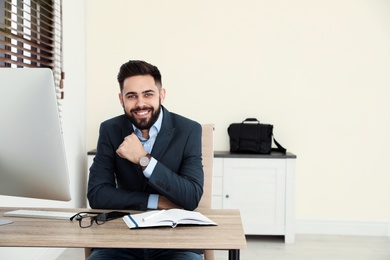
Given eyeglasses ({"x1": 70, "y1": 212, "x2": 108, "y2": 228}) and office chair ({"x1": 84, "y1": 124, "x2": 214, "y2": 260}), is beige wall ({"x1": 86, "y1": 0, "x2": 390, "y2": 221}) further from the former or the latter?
eyeglasses ({"x1": 70, "y1": 212, "x2": 108, "y2": 228})

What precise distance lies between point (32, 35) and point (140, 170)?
1864 mm

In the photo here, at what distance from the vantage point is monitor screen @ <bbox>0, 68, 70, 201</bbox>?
149cm

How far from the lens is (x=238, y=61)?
465 cm

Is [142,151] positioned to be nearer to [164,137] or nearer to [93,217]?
[164,137]

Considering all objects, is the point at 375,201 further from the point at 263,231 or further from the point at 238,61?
the point at 238,61

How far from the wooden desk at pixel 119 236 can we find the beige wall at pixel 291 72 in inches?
116

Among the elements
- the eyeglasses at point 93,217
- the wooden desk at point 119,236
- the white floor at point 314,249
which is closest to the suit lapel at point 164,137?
the eyeglasses at point 93,217

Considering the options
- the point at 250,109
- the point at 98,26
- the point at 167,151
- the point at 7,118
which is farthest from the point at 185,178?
the point at 98,26

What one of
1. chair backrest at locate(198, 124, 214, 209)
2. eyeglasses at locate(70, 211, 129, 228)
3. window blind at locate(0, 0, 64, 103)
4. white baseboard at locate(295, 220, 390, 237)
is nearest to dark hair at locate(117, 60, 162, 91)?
chair backrest at locate(198, 124, 214, 209)

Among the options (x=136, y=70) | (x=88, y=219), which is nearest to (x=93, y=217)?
(x=88, y=219)

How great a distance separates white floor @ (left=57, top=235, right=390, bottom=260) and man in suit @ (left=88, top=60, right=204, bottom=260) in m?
1.72

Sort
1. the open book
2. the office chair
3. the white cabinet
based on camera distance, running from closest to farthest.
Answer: the open book
the office chair
the white cabinet

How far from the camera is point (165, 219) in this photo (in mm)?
1683

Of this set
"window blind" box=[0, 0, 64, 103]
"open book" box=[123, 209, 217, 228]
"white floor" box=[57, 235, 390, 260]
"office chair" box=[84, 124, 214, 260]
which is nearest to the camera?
"open book" box=[123, 209, 217, 228]
